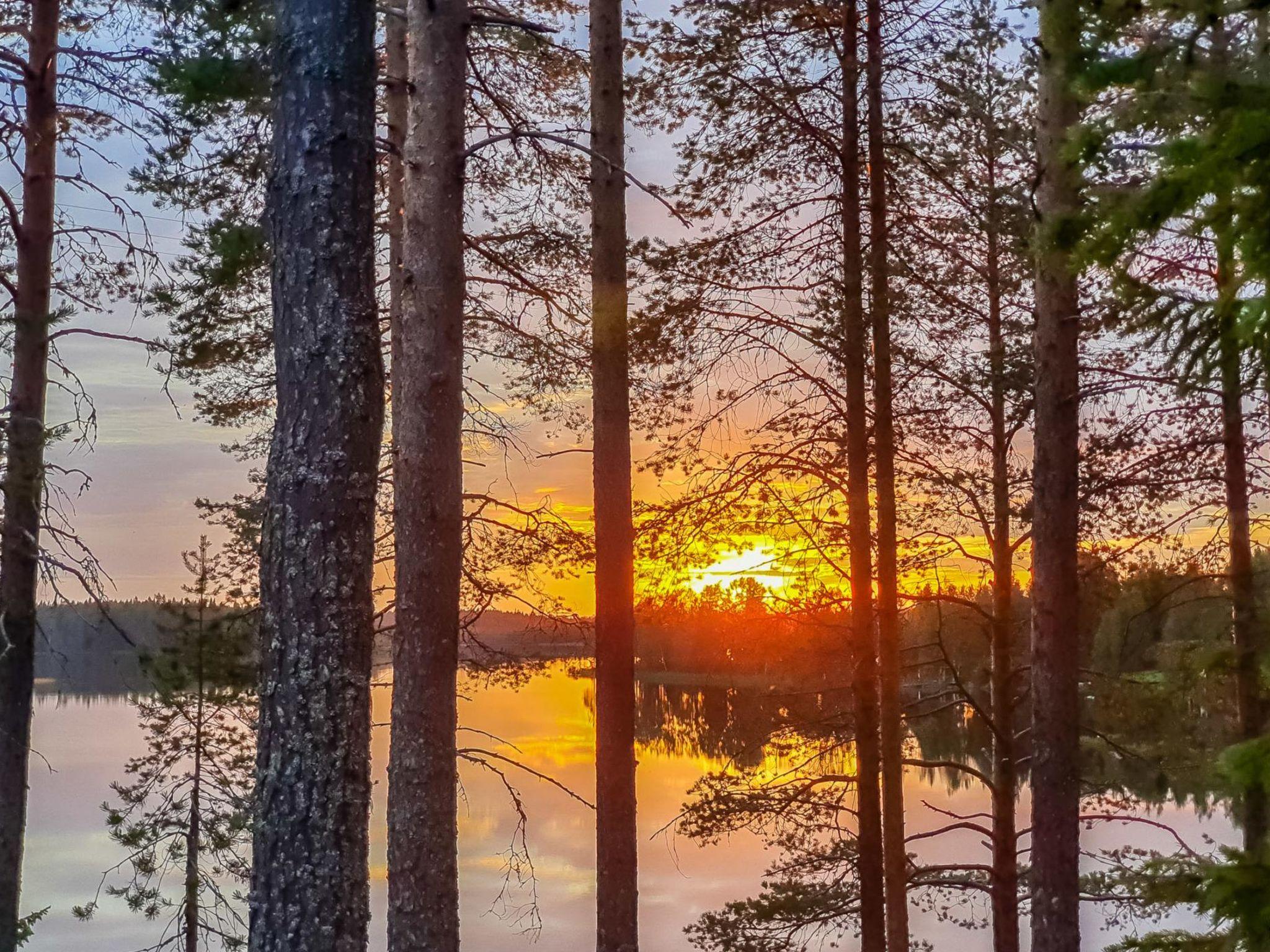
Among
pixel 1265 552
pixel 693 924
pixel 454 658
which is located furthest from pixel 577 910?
pixel 454 658

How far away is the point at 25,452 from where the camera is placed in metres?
8.05

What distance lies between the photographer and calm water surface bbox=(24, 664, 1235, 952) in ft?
90.8

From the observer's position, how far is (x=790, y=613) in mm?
11305

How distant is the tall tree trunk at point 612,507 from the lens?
23.7 ft

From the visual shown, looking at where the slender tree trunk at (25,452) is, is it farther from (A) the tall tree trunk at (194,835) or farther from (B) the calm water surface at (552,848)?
(B) the calm water surface at (552,848)

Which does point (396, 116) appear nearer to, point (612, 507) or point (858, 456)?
point (612, 507)

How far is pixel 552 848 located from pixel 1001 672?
29987 mm

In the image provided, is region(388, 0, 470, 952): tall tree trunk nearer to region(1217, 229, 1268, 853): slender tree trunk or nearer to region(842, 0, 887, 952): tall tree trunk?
region(842, 0, 887, 952): tall tree trunk

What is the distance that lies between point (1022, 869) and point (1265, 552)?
4.38 meters

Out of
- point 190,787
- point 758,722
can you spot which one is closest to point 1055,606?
point 758,722

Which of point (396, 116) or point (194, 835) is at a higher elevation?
point (396, 116)

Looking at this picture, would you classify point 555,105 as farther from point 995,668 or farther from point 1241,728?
point 1241,728

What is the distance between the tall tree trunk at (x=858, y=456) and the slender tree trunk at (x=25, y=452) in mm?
6365

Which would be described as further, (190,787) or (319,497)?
(190,787)
